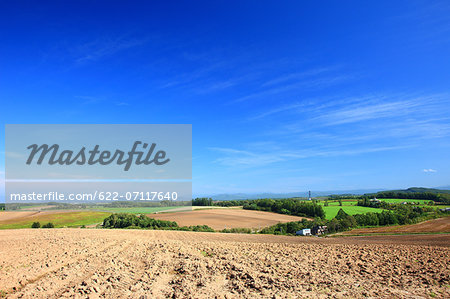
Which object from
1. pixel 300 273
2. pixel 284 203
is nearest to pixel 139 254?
pixel 300 273

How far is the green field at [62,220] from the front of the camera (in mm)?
45656

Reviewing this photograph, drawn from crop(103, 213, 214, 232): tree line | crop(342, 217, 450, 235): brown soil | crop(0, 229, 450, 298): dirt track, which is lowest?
crop(342, 217, 450, 235): brown soil

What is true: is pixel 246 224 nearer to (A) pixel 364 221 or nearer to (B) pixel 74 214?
(A) pixel 364 221

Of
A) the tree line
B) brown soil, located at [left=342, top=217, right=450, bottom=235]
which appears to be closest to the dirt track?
brown soil, located at [left=342, top=217, right=450, bottom=235]

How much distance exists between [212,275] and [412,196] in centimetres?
12214

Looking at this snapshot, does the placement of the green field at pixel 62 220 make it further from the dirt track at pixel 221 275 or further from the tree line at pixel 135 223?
the dirt track at pixel 221 275

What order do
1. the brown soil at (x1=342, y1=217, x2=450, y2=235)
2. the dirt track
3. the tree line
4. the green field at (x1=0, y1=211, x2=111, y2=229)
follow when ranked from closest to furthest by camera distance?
the dirt track → the brown soil at (x1=342, y1=217, x2=450, y2=235) → the green field at (x1=0, y1=211, x2=111, y2=229) → the tree line

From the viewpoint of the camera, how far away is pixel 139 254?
14.8 m

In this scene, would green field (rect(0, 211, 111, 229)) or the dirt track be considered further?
green field (rect(0, 211, 111, 229))

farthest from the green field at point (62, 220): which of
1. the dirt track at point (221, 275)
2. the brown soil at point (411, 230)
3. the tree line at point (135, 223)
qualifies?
the brown soil at point (411, 230)

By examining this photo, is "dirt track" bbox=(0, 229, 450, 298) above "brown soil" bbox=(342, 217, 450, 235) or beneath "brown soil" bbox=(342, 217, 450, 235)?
above

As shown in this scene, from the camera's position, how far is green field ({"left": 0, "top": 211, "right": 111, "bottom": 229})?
45656 mm

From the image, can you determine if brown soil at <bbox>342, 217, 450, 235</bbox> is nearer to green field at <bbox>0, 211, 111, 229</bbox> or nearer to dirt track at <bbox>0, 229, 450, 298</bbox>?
dirt track at <bbox>0, 229, 450, 298</bbox>

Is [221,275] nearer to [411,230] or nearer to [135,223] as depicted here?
[135,223]
